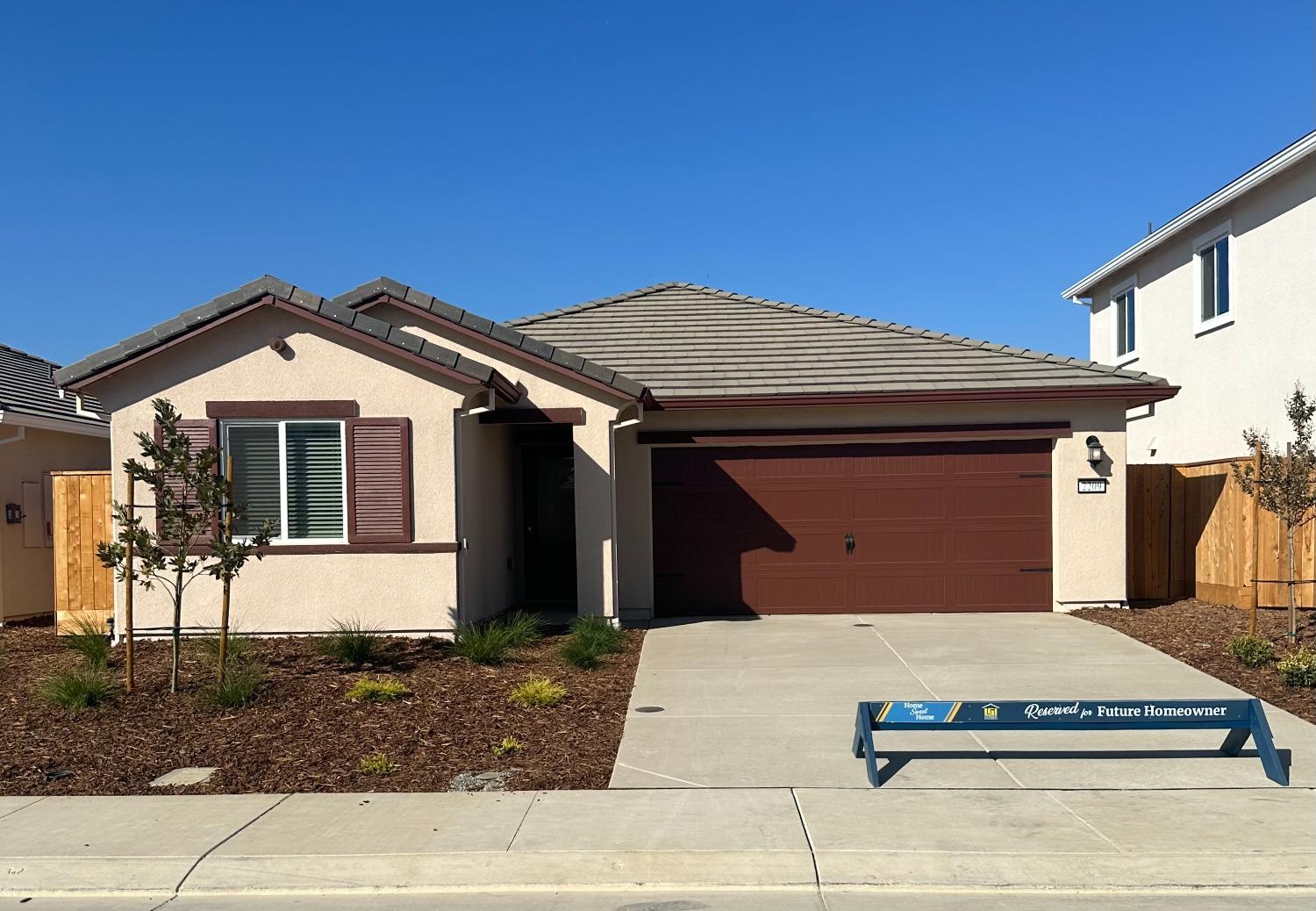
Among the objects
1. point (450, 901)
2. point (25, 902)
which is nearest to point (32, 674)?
point (25, 902)

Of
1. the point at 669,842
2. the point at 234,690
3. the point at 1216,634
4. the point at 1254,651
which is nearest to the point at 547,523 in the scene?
the point at 234,690

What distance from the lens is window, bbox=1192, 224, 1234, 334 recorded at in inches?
676

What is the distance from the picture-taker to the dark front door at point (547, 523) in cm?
1523

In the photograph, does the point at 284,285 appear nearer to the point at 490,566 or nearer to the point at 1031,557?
the point at 490,566

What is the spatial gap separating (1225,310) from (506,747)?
1459cm

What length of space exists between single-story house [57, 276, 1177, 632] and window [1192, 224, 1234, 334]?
4196 mm

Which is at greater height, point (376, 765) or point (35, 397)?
point (35, 397)

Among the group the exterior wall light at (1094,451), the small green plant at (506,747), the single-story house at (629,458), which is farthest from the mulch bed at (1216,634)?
the small green plant at (506,747)

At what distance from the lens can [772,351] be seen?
619 inches

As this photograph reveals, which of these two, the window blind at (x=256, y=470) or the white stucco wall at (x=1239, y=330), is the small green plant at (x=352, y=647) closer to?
the window blind at (x=256, y=470)

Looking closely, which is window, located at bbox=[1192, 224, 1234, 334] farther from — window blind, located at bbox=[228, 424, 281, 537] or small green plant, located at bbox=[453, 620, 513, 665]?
window blind, located at bbox=[228, 424, 281, 537]

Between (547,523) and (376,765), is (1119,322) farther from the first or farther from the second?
(376,765)

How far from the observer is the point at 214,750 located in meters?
8.05

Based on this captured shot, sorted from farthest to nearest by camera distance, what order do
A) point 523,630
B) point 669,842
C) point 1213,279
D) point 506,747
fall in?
1. point 1213,279
2. point 523,630
3. point 506,747
4. point 669,842
